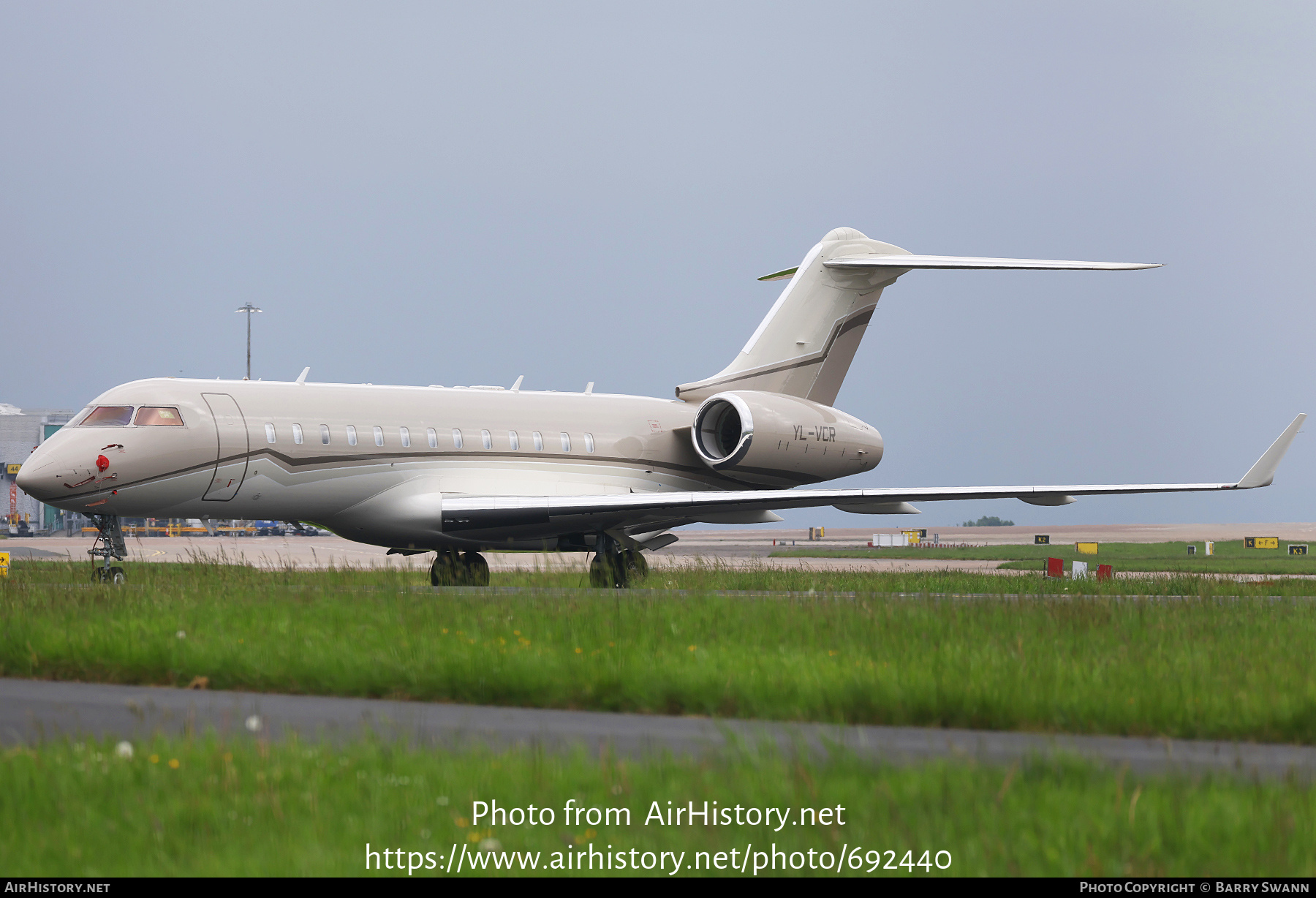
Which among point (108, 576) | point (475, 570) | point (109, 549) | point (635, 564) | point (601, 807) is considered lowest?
point (475, 570)

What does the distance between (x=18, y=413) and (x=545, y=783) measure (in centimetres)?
11279

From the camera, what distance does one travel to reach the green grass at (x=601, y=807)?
5.03 metres

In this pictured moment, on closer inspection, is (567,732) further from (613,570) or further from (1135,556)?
(1135,556)

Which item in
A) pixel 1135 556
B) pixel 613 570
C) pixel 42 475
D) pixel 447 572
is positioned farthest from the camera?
pixel 1135 556

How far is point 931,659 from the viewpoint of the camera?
1038 cm

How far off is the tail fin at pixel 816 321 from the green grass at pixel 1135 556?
11416 millimetres

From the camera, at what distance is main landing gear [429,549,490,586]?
24.1m

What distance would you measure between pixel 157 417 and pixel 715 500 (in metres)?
9.15

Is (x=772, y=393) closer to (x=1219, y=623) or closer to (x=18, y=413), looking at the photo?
(x=1219, y=623)

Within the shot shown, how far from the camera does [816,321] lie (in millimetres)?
28703

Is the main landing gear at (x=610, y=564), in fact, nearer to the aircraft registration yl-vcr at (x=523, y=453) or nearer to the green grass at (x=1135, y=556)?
the aircraft registration yl-vcr at (x=523, y=453)

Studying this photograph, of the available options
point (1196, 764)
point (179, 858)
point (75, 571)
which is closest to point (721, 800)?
point (179, 858)

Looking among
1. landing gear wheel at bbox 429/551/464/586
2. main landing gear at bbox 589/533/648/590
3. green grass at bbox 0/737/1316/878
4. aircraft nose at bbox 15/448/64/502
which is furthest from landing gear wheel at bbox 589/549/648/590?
green grass at bbox 0/737/1316/878

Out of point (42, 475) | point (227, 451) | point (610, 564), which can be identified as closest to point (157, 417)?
point (227, 451)
